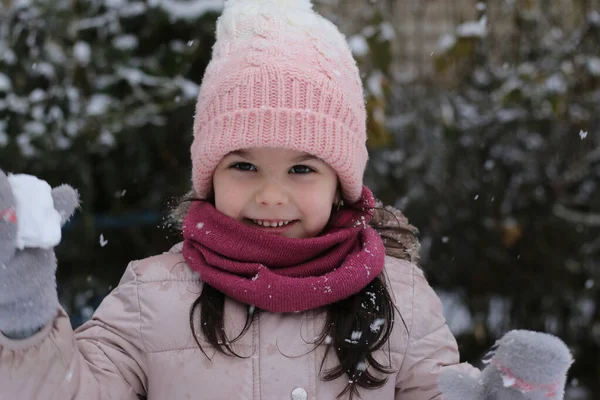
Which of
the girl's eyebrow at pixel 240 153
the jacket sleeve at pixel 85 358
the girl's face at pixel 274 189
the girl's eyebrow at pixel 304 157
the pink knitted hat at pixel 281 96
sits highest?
the pink knitted hat at pixel 281 96

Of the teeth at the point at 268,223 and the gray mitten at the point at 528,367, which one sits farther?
the teeth at the point at 268,223

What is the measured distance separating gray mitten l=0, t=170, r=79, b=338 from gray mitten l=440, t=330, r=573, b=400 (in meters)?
0.91

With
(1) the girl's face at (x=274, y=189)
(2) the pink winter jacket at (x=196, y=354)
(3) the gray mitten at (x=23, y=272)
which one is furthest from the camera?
(1) the girl's face at (x=274, y=189)

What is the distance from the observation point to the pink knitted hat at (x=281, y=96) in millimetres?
1736

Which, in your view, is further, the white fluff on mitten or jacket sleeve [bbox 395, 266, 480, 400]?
jacket sleeve [bbox 395, 266, 480, 400]

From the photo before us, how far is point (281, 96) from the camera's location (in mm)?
1745

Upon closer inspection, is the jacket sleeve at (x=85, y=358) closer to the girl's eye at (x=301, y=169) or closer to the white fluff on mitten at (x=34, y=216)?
the white fluff on mitten at (x=34, y=216)

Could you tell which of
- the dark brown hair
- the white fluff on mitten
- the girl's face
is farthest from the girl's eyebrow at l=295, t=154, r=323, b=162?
the white fluff on mitten

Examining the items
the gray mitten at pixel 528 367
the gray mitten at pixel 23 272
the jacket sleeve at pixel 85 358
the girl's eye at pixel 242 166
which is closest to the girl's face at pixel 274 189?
the girl's eye at pixel 242 166

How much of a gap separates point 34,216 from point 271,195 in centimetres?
57

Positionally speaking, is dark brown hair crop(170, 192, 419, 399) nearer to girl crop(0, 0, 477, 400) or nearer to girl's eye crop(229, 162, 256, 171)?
girl crop(0, 0, 477, 400)

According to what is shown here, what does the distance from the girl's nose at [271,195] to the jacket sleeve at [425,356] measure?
43cm

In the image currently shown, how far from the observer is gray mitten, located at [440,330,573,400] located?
1.41 m

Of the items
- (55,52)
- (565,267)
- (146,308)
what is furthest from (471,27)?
(146,308)
